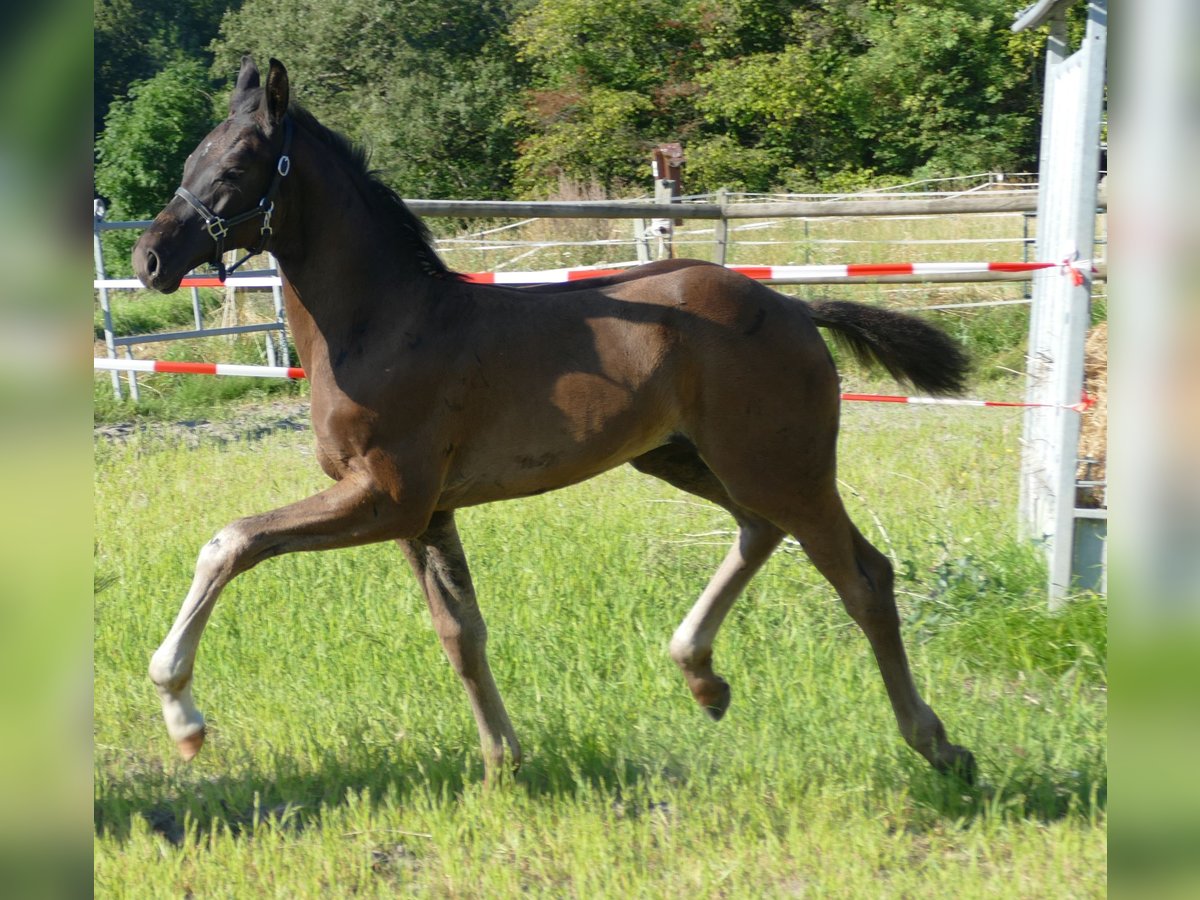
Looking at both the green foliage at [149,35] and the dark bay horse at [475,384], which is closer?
the dark bay horse at [475,384]

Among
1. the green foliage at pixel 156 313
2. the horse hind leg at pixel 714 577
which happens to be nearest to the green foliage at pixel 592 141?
the green foliage at pixel 156 313

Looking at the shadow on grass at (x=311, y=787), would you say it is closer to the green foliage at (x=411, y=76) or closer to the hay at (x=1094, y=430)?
the hay at (x=1094, y=430)

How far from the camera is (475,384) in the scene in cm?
352

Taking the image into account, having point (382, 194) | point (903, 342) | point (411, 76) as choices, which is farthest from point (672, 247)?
point (411, 76)

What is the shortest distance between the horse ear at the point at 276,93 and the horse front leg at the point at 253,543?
1.08 m

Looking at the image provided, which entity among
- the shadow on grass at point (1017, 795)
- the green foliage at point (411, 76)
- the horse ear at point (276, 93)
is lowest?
the shadow on grass at point (1017, 795)

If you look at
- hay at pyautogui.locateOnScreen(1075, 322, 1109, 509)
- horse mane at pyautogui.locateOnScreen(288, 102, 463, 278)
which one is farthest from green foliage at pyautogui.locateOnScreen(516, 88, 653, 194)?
horse mane at pyautogui.locateOnScreen(288, 102, 463, 278)

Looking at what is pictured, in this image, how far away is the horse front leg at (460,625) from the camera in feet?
12.6

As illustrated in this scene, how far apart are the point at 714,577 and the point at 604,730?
64cm

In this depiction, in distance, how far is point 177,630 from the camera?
3.11 m

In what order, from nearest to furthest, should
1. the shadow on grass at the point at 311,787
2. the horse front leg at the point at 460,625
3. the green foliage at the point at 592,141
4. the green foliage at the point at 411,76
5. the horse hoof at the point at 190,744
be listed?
the horse hoof at the point at 190,744 → the shadow on grass at the point at 311,787 → the horse front leg at the point at 460,625 → the green foliage at the point at 592,141 → the green foliage at the point at 411,76

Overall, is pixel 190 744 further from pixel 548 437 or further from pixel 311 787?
pixel 548 437
